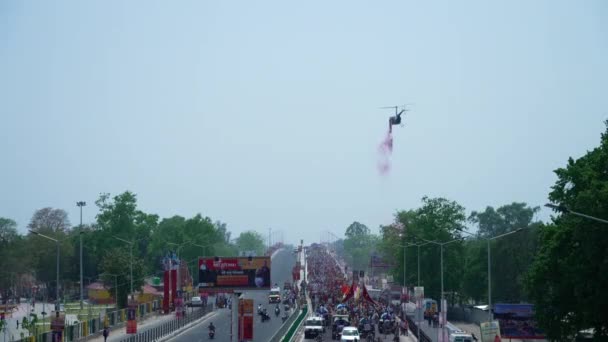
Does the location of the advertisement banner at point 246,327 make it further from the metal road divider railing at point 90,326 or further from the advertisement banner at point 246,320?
the metal road divider railing at point 90,326

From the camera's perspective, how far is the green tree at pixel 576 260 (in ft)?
120

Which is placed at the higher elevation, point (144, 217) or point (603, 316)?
point (144, 217)

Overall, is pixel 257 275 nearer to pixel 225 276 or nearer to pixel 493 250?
pixel 225 276

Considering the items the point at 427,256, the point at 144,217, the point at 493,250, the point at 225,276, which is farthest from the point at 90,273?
the point at 225,276

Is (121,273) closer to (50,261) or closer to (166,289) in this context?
(166,289)

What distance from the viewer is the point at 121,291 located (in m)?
82.0

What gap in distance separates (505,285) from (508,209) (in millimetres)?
64798

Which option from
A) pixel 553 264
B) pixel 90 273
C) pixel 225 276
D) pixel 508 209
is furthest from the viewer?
pixel 508 209

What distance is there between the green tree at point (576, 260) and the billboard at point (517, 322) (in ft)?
8.00

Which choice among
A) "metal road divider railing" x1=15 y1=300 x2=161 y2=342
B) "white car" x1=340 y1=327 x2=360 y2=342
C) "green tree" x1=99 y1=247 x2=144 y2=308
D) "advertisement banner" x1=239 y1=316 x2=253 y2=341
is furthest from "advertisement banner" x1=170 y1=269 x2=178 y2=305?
"advertisement banner" x1=239 y1=316 x2=253 y2=341

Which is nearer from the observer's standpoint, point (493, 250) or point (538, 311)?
point (538, 311)

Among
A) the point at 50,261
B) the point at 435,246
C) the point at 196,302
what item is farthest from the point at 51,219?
the point at 435,246

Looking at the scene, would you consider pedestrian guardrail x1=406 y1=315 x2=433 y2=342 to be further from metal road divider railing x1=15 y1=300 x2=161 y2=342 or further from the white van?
metal road divider railing x1=15 y1=300 x2=161 y2=342

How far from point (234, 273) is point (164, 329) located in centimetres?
1003
